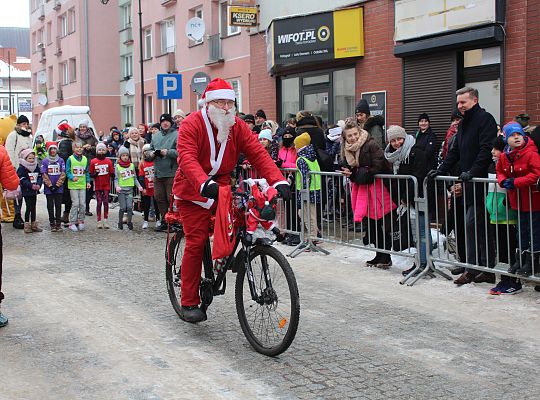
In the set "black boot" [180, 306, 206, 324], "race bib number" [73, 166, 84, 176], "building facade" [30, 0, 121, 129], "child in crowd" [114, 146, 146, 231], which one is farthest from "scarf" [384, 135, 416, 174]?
"building facade" [30, 0, 121, 129]

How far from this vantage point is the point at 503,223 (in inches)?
330

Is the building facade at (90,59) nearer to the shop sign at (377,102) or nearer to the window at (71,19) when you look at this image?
the window at (71,19)

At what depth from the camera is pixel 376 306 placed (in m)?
7.91

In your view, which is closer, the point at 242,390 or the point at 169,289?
the point at 242,390

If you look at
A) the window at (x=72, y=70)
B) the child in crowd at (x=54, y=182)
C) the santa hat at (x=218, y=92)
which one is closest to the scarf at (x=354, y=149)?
the santa hat at (x=218, y=92)

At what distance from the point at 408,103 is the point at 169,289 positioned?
928cm

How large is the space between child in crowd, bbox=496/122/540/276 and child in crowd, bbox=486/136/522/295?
122mm

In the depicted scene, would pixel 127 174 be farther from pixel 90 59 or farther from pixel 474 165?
pixel 90 59

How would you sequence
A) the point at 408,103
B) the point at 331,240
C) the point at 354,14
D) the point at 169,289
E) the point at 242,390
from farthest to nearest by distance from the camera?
the point at 354,14 < the point at 408,103 < the point at 331,240 < the point at 169,289 < the point at 242,390

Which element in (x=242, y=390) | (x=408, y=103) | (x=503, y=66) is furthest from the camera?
(x=408, y=103)

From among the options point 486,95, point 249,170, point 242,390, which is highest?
point 486,95

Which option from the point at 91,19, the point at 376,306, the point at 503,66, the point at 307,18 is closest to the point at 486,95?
the point at 503,66

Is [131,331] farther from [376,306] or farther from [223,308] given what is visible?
[376,306]

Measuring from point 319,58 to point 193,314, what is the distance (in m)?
11.9
